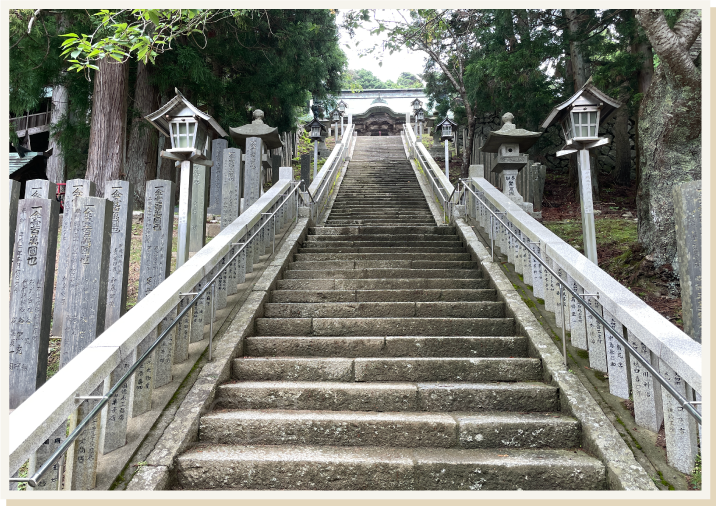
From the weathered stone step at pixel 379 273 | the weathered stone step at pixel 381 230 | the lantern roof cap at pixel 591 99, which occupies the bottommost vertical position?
the weathered stone step at pixel 379 273

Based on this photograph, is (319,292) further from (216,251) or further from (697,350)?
(697,350)

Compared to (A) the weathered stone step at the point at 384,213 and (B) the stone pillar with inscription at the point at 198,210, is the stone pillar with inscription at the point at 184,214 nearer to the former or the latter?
(B) the stone pillar with inscription at the point at 198,210

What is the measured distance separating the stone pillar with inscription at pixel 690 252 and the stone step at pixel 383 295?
2.13 m

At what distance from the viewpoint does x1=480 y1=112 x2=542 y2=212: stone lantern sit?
737 centimetres

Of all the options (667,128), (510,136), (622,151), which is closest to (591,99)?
(667,128)

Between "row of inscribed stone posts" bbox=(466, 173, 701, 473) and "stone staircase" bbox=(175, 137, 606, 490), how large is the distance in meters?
0.40

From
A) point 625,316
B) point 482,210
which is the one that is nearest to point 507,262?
point 482,210

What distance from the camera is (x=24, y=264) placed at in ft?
11.1

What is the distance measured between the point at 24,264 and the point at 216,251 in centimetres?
137

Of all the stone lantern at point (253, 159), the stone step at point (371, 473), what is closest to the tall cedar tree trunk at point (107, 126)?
the stone lantern at point (253, 159)

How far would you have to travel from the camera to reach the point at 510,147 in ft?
24.8

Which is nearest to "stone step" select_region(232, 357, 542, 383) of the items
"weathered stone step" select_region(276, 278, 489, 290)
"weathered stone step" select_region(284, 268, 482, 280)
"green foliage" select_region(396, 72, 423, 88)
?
"weathered stone step" select_region(276, 278, 489, 290)

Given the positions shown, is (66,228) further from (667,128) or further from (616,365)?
(667,128)

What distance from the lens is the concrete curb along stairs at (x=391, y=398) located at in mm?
2730
